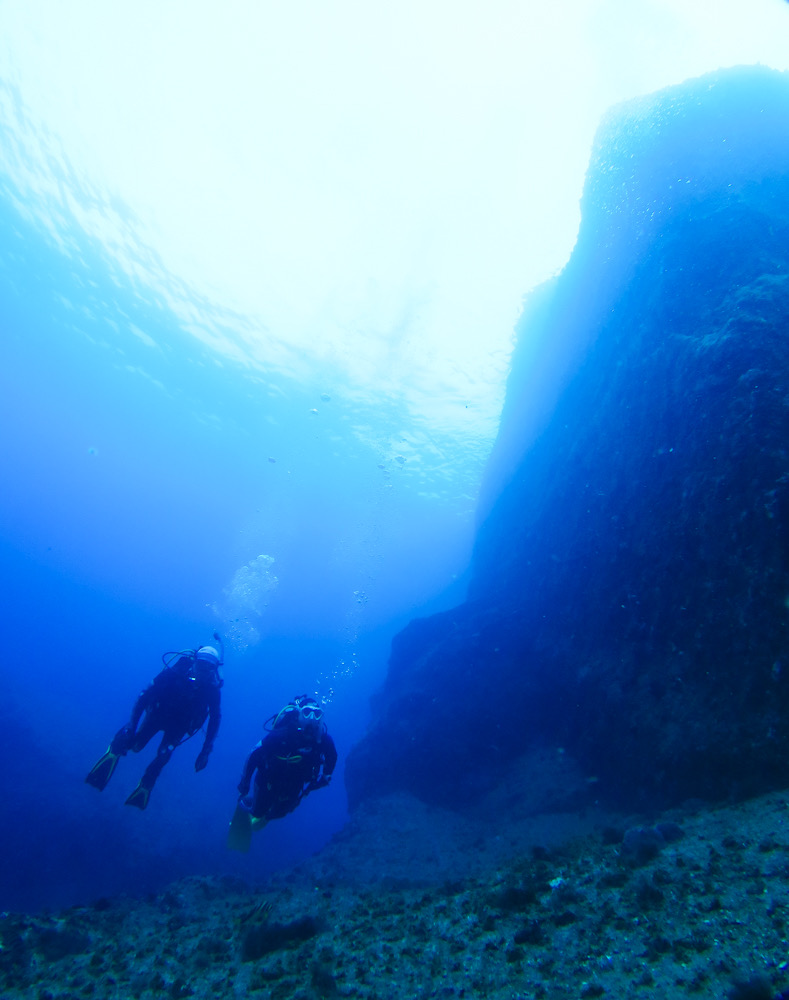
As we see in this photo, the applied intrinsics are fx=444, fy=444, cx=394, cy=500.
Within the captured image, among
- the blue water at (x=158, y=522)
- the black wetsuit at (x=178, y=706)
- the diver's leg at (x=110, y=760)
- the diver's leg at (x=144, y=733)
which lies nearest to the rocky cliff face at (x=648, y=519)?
the black wetsuit at (x=178, y=706)

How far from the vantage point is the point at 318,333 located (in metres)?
28.0

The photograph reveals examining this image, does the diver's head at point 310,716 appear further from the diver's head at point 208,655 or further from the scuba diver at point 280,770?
the diver's head at point 208,655

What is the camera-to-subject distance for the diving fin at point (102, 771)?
6588 mm

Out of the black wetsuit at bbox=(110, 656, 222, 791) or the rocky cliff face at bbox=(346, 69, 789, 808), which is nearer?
the rocky cliff face at bbox=(346, 69, 789, 808)

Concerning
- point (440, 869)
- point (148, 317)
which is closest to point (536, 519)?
point (440, 869)

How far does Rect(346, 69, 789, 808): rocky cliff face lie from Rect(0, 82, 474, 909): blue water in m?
13.3

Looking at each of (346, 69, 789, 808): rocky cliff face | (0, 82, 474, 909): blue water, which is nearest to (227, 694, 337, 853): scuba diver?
(346, 69, 789, 808): rocky cliff face

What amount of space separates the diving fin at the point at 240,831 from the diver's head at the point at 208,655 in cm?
244

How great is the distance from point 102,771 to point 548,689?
28.9 feet

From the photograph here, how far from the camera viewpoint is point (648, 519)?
8305mm

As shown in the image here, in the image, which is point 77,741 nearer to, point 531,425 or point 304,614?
point 531,425

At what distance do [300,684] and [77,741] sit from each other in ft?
169

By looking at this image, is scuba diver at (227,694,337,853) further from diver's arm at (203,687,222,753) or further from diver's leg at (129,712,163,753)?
diver's leg at (129,712,163,753)

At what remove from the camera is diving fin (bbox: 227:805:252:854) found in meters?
6.40
